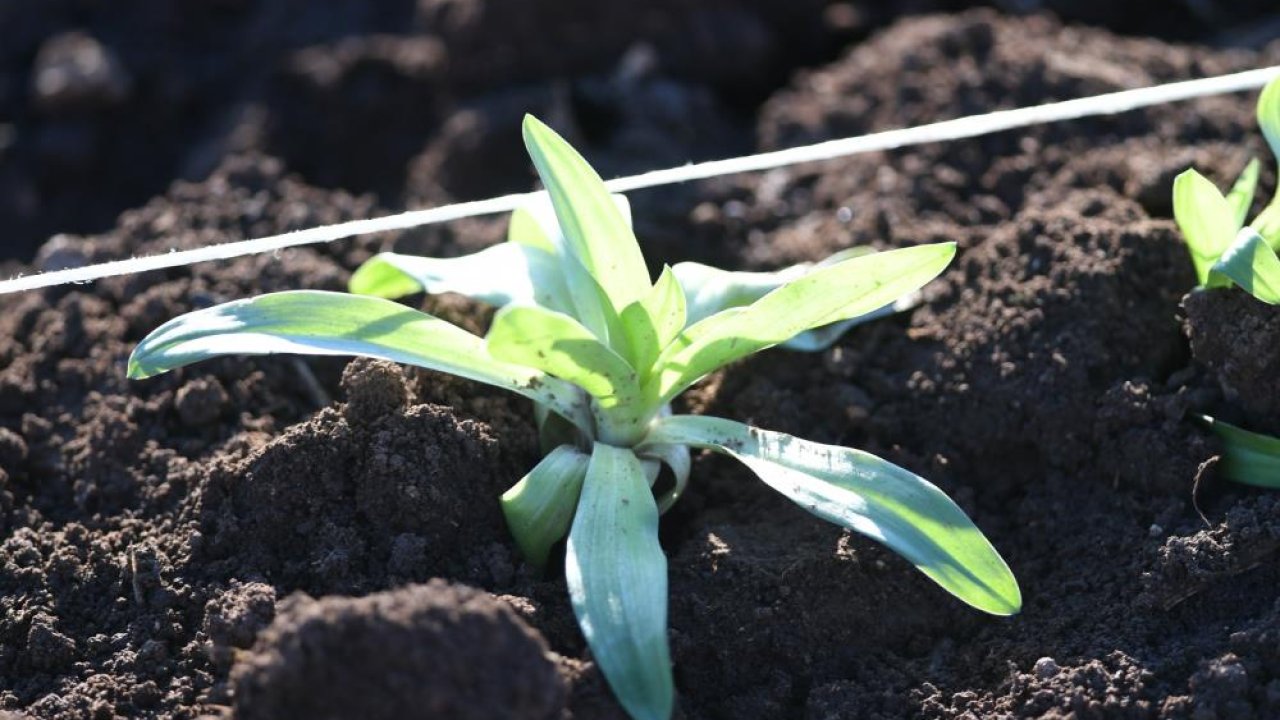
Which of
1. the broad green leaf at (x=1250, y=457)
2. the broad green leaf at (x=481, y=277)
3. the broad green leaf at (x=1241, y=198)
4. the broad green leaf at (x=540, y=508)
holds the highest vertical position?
the broad green leaf at (x=481, y=277)

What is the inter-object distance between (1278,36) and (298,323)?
252cm

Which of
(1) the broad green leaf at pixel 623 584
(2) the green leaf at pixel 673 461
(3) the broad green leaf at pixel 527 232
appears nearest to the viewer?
(1) the broad green leaf at pixel 623 584

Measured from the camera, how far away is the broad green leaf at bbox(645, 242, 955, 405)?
2064 mm

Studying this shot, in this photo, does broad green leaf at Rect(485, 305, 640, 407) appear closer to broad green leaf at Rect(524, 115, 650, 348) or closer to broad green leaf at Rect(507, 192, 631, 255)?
broad green leaf at Rect(524, 115, 650, 348)

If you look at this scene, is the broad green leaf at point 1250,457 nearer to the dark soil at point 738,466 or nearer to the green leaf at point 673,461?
the dark soil at point 738,466

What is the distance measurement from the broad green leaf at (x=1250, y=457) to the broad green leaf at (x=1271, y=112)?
49cm

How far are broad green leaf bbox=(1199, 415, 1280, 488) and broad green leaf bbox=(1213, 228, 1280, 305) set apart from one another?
210 millimetres

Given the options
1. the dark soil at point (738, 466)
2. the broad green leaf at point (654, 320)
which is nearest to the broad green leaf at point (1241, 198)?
the dark soil at point (738, 466)

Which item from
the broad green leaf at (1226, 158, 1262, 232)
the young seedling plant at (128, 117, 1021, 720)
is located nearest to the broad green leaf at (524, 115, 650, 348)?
the young seedling plant at (128, 117, 1021, 720)

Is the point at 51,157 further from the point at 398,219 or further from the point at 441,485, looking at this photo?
the point at 441,485

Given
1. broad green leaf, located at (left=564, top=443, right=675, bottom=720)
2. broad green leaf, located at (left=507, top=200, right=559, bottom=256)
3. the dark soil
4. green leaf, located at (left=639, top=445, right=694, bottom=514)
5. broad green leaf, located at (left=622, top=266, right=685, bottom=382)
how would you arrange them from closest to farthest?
broad green leaf, located at (left=564, top=443, right=675, bottom=720)
the dark soil
broad green leaf, located at (left=622, top=266, right=685, bottom=382)
green leaf, located at (left=639, top=445, right=694, bottom=514)
broad green leaf, located at (left=507, top=200, right=559, bottom=256)

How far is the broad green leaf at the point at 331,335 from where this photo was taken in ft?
6.77

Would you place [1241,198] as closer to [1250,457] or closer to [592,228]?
[1250,457]

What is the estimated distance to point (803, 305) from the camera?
208 cm
